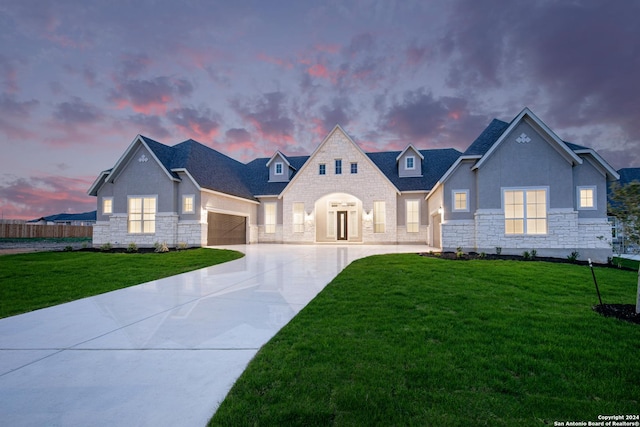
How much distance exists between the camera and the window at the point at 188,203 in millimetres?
20281

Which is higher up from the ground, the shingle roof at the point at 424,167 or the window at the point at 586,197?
the shingle roof at the point at 424,167

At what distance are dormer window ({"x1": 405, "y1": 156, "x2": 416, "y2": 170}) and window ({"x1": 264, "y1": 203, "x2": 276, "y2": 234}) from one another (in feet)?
39.8

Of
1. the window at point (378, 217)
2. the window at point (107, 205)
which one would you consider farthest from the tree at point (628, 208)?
the window at point (107, 205)

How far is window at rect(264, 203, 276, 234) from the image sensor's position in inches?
1058

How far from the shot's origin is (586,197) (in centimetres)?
1523

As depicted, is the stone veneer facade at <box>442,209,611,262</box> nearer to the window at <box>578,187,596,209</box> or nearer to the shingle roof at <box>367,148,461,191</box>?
the window at <box>578,187,596,209</box>

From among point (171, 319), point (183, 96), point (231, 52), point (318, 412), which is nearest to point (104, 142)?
point (183, 96)

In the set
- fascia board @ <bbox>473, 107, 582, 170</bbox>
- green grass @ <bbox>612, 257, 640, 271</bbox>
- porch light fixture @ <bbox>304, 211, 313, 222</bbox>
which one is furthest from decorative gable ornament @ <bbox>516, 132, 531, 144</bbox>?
porch light fixture @ <bbox>304, 211, 313, 222</bbox>

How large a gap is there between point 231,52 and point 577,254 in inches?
825

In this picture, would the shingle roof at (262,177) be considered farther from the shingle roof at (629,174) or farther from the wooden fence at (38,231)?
the shingle roof at (629,174)

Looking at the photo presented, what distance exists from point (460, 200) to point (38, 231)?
4246 centimetres

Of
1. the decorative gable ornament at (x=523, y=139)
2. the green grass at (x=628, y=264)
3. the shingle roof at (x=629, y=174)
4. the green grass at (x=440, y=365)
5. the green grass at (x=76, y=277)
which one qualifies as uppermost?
the shingle roof at (x=629, y=174)

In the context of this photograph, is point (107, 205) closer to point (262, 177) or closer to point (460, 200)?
point (262, 177)

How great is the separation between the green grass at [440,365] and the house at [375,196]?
299 inches
